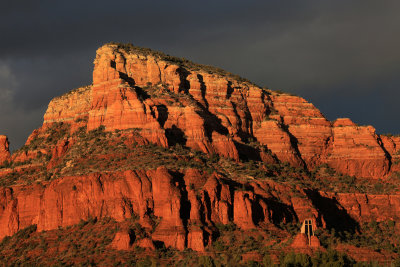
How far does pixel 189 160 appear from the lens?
15012 centimetres

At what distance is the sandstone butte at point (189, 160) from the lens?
140125mm

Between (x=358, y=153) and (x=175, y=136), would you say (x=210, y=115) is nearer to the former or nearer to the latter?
(x=175, y=136)

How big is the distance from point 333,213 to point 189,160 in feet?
82.4

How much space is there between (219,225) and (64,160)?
32.7 metres

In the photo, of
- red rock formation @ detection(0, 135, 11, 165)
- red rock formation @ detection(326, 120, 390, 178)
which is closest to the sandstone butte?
red rock formation @ detection(326, 120, 390, 178)

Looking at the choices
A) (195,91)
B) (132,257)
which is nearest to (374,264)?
(132,257)

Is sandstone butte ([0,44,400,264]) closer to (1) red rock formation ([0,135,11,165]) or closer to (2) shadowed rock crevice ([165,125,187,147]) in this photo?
(2) shadowed rock crevice ([165,125,187,147])

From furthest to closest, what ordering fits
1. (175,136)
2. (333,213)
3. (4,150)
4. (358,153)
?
(4,150)
(358,153)
(175,136)
(333,213)

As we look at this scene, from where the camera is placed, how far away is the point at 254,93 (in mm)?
179875

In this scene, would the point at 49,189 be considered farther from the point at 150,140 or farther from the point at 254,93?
the point at 254,93

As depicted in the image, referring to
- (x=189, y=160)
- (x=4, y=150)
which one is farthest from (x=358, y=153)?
(x=4, y=150)

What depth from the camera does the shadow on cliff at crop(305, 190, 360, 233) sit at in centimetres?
15388

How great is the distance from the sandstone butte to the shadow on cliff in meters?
0.22

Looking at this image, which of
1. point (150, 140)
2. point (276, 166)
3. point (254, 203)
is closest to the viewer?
point (254, 203)
